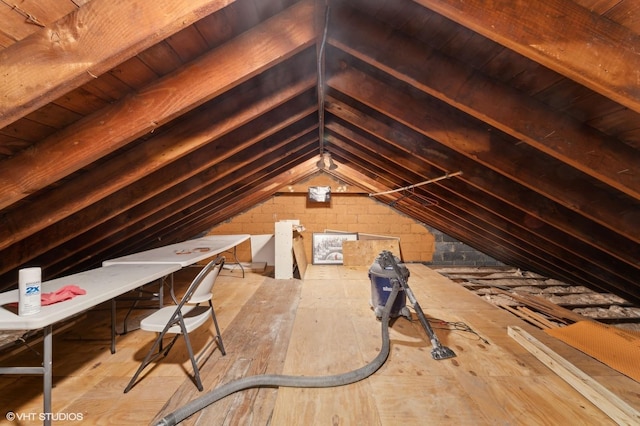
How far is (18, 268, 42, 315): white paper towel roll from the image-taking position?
139 centimetres

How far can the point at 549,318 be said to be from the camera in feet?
11.3

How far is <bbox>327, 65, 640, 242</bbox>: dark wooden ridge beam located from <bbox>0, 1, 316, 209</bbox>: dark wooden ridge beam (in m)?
0.66

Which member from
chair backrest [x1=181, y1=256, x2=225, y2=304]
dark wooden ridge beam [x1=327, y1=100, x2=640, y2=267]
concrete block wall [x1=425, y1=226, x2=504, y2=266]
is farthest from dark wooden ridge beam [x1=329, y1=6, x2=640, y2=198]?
concrete block wall [x1=425, y1=226, x2=504, y2=266]

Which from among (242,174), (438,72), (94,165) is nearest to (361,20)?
(438,72)

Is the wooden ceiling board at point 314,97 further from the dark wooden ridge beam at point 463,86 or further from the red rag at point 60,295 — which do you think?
the red rag at point 60,295

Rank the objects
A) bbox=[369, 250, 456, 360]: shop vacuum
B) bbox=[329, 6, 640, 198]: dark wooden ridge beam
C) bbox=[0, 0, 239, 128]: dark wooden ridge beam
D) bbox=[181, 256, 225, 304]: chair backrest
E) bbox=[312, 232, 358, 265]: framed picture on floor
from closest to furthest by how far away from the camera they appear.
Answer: bbox=[0, 0, 239, 128]: dark wooden ridge beam
bbox=[329, 6, 640, 198]: dark wooden ridge beam
bbox=[181, 256, 225, 304]: chair backrest
bbox=[369, 250, 456, 360]: shop vacuum
bbox=[312, 232, 358, 265]: framed picture on floor

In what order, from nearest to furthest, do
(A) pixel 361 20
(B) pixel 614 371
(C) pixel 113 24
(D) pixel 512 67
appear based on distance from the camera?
(C) pixel 113 24 < (D) pixel 512 67 < (A) pixel 361 20 < (B) pixel 614 371

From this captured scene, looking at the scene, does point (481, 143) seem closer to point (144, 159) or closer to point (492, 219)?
point (492, 219)

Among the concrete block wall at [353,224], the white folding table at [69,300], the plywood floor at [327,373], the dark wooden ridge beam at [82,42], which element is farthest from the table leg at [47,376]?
the concrete block wall at [353,224]

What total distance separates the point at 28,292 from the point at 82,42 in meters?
1.28

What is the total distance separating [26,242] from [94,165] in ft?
3.24

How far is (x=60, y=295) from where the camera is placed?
1.63 metres

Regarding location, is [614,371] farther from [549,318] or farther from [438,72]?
[438,72]

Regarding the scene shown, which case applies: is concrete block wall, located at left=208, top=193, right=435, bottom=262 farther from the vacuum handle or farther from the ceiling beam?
the ceiling beam
